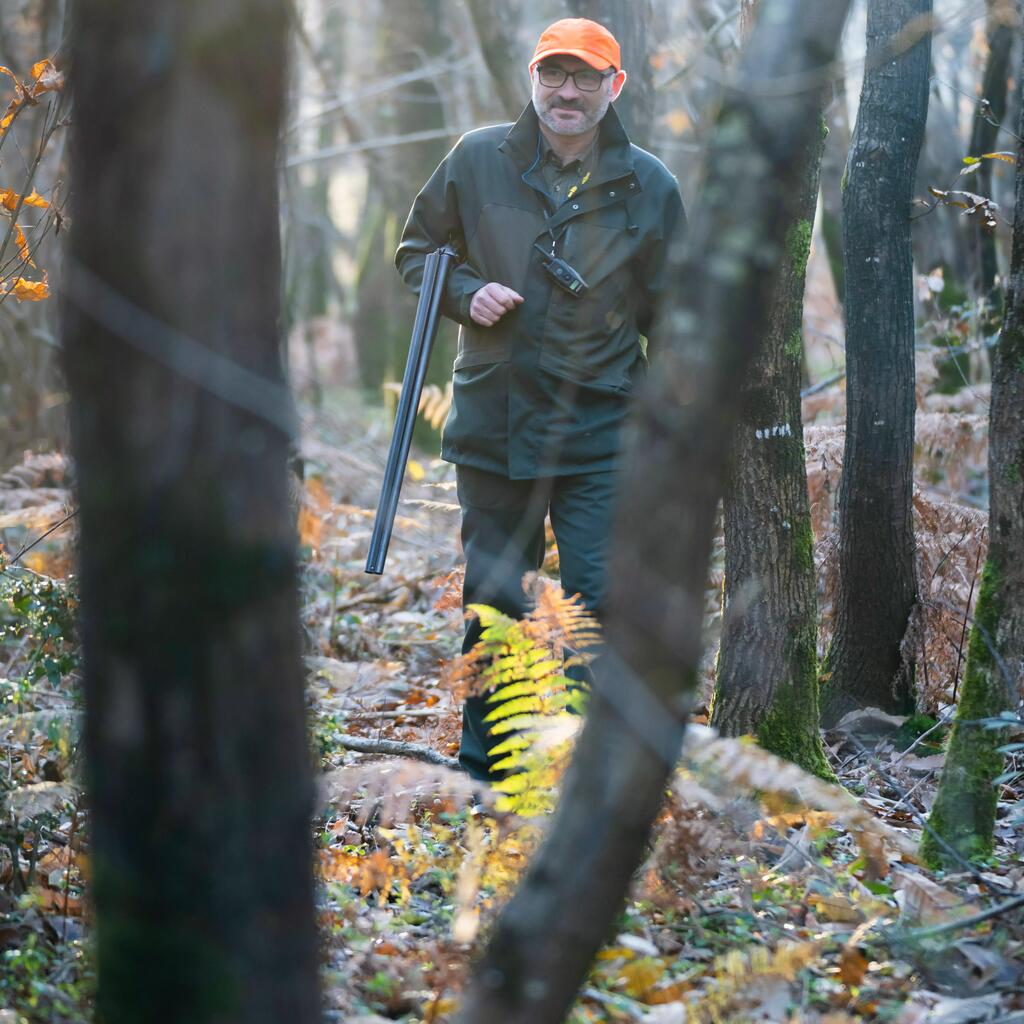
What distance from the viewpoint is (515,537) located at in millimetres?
4656

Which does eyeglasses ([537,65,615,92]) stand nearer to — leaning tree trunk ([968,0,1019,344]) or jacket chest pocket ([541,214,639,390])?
jacket chest pocket ([541,214,639,390])

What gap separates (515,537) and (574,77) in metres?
1.76

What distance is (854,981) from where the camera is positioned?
9.32 ft

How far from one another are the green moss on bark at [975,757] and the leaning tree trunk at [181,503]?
2110 millimetres

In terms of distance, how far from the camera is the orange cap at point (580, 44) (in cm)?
444

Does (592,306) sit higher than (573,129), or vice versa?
(573,129)

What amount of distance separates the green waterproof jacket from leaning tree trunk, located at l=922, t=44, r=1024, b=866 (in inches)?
59.3

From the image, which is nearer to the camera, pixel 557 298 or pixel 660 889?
pixel 660 889

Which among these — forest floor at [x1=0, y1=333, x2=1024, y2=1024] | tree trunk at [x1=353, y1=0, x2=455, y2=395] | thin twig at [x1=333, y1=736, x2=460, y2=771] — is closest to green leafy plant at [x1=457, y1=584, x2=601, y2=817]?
forest floor at [x1=0, y1=333, x2=1024, y2=1024]

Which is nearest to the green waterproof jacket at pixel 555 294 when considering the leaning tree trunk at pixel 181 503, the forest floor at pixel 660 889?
the forest floor at pixel 660 889

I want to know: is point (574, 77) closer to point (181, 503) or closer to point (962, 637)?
point (962, 637)

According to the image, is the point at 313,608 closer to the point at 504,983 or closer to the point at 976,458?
the point at 976,458

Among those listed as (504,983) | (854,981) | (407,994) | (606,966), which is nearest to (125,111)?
(504,983)

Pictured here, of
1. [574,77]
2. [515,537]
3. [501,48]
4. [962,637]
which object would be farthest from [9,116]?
[501,48]
